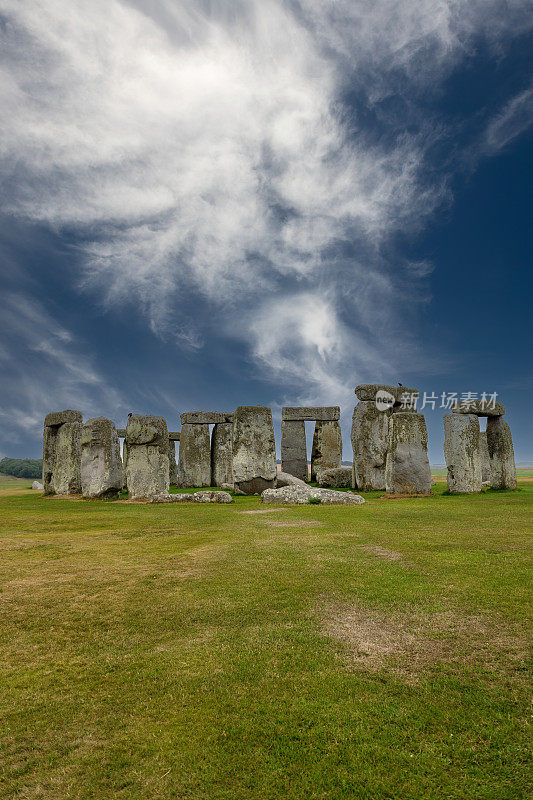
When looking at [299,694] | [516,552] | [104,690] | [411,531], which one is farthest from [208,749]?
[411,531]

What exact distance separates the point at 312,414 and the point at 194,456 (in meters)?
6.04

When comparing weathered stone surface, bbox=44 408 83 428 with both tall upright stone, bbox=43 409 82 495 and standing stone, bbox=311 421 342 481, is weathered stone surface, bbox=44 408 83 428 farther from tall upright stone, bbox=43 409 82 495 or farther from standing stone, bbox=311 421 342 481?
standing stone, bbox=311 421 342 481

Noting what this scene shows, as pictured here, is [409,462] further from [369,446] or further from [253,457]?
[253,457]

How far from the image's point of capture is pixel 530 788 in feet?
5.73

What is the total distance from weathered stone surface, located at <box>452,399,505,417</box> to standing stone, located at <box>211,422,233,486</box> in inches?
412

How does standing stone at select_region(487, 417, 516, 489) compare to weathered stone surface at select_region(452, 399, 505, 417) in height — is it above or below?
below

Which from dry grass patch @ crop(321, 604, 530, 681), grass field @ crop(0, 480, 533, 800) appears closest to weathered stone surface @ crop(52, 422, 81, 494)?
grass field @ crop(0, 480, 533, 800)

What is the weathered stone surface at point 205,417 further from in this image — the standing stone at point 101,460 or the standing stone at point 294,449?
the standing stone at point 101,460

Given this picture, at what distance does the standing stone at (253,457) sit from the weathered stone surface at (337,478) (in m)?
3.88

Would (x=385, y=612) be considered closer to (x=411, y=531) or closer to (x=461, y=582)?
(x=461, y=582)

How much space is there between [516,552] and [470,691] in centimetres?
356

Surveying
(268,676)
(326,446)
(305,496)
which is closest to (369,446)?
(326,446)

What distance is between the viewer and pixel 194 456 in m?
21.5

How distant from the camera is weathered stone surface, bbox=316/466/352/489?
1855 cm
